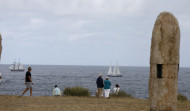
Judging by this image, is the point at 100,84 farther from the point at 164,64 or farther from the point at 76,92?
the point at 164,64

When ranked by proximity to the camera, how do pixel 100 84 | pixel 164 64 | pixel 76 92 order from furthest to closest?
1. pixel 76 92
2. pixel 100 84
3. pixel 164 64

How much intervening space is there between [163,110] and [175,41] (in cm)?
276

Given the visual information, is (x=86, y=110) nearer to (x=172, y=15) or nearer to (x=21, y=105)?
(x=21, y=105)

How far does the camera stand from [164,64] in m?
12.8

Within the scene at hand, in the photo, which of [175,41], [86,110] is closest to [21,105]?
[86,110]

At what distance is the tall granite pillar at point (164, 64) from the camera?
12.8 m

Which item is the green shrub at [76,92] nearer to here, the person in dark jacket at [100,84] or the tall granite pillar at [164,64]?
the person in dark jacket at [100,84]

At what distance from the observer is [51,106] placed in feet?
49.6

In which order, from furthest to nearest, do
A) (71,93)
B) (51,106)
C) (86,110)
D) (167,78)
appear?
(71,93)
(51,106)
(86,110)
(167,78)

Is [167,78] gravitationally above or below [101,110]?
above

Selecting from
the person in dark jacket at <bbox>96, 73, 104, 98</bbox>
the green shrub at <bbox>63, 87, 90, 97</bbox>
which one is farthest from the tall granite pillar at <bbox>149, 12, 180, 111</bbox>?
the green shrub at <bbox>63, 87, 90, 97</bbox>

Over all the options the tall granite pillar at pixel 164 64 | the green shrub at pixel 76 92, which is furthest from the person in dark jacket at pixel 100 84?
the tall granite pillar at pixel 164 64

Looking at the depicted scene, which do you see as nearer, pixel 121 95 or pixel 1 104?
pixel 1 104

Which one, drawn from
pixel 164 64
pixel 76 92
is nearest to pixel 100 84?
pixel 76 92
